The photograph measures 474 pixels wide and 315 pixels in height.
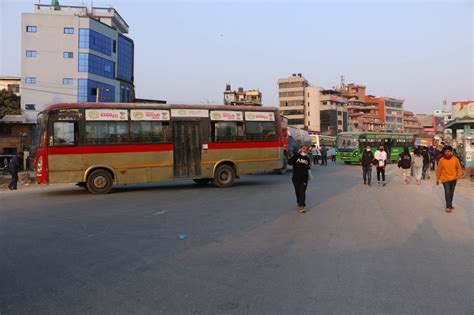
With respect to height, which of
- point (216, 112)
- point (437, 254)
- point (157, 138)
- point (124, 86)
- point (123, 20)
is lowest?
point (437, 254)

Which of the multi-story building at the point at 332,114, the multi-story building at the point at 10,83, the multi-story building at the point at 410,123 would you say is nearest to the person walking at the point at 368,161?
the multi-story building at the point at 10,83

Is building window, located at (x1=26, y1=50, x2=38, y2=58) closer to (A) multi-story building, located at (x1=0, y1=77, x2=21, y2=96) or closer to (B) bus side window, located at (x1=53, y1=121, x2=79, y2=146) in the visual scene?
(A) multi-story building, located at (x1=0, y1=77, x2=21, y2=96)

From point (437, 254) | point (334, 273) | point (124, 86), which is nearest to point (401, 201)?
point (437, 254)

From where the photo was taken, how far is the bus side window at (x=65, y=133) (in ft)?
49.3

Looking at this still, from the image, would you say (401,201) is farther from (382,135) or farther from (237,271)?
(382,135)

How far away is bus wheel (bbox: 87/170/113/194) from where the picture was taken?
1546cm

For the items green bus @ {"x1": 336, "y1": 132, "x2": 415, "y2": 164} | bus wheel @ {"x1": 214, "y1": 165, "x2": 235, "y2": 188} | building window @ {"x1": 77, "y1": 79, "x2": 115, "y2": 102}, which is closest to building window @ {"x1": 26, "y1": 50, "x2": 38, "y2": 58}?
building window @ {"x1": 77, "y1": 79, "x2": 115, "y2": 102}

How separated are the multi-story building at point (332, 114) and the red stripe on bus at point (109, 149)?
328ft

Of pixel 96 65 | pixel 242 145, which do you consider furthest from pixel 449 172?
pixel 96 65

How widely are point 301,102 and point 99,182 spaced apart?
105m

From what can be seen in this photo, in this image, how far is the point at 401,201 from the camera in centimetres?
1354

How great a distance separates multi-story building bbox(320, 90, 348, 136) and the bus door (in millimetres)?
98964

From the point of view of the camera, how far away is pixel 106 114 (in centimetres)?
1570

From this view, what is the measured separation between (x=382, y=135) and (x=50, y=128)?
3277 cm
